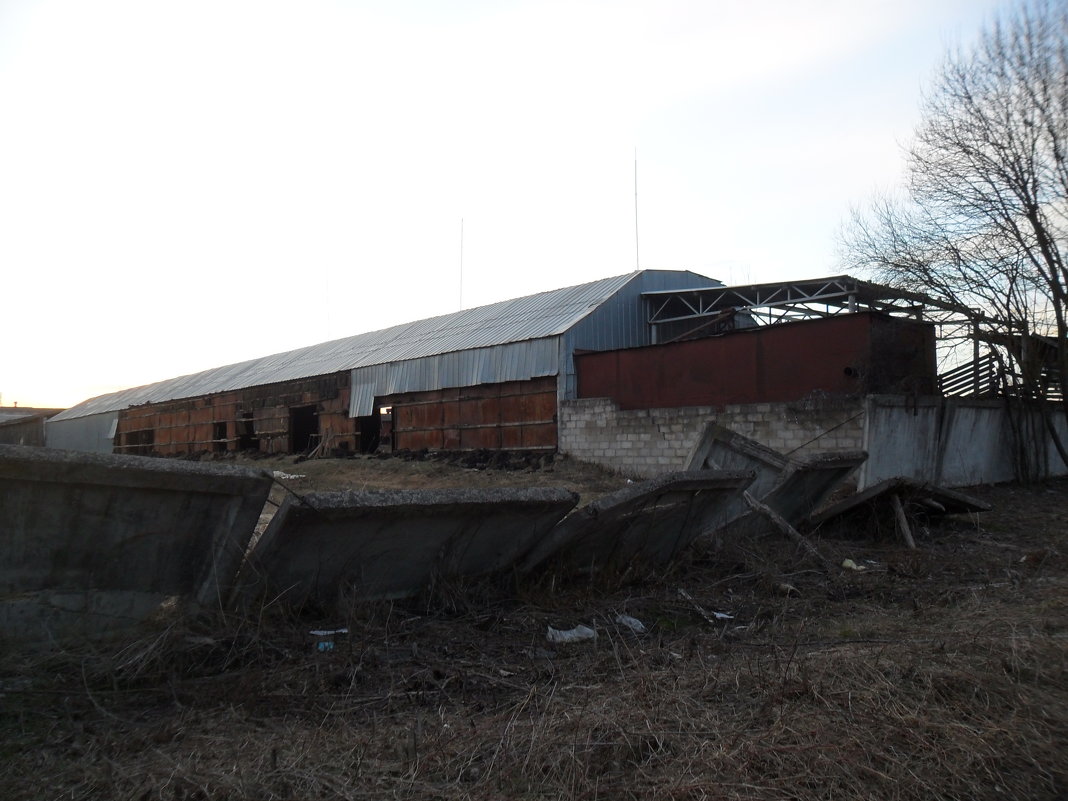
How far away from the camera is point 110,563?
167 inches

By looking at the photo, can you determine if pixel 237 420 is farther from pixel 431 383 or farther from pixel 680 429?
pixel 680 429

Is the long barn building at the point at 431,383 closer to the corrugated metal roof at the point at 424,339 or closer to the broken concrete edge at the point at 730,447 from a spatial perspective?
the corrugated metal roof at the point at 424,339

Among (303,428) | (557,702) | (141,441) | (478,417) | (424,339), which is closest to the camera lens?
(557,702)

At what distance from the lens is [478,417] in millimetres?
21391

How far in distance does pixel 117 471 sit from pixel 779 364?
13.0 meters

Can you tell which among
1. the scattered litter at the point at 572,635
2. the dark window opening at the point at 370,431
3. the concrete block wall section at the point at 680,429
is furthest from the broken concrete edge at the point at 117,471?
the dark window opening at the point at 370,431

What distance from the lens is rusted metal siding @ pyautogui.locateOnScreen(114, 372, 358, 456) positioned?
86.2 feet

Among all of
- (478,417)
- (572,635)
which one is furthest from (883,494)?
(478,417)

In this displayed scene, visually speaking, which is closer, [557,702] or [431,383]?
[557,702]

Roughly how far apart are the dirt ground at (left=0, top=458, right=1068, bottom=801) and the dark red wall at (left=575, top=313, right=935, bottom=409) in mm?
8522

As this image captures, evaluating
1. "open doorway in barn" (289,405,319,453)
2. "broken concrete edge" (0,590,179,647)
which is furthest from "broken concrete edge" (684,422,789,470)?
"open doorway in barn" (289,405,319,453)

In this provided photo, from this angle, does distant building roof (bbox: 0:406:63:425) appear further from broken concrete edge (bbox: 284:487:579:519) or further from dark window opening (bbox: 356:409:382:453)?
broken concrete edge (bbox: 284:487:579:519)

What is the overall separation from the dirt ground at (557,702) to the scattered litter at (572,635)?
0.08 m

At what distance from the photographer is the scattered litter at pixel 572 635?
489cm
